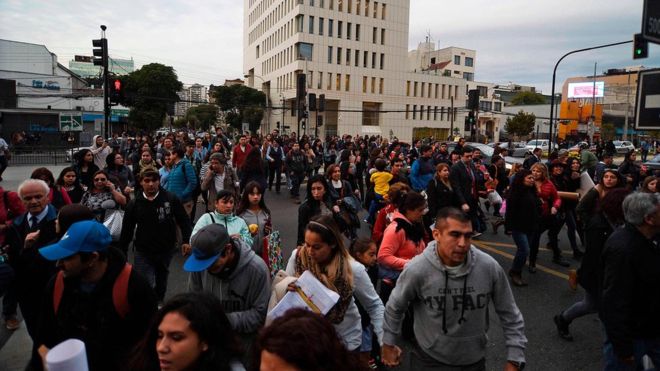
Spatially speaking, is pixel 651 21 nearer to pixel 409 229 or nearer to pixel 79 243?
pixel 409 229

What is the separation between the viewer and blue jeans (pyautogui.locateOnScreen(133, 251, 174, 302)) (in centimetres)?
488

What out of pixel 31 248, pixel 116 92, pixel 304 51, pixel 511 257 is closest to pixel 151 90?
pixel 304 51

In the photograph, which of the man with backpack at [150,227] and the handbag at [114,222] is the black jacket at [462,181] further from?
the handbag at [114,222]

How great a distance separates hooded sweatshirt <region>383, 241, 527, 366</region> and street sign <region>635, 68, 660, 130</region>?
7.08ft

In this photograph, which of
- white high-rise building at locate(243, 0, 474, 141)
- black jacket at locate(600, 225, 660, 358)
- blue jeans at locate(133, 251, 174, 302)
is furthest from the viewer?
white high-rise building at locate(243, 0, 474, 141)

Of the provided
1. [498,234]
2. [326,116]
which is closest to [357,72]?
[326,116]

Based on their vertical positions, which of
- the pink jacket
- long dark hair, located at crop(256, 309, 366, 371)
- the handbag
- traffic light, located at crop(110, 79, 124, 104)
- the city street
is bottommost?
the city street

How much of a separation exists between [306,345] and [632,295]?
8.25 ft

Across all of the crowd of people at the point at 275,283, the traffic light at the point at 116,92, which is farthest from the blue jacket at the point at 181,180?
the traffic light at the point at 116,92

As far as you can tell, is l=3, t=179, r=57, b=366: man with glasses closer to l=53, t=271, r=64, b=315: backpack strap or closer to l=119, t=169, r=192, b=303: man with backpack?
l=119, t=169, r=192, b=303: man with backpack

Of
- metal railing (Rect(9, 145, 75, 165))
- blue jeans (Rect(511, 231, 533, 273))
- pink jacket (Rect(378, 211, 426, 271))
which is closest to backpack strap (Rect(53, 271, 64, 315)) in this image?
pink jacket (Rect(378, 211, 426, 271))

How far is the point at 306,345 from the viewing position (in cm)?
146

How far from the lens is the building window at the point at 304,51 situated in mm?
Answer: 59219

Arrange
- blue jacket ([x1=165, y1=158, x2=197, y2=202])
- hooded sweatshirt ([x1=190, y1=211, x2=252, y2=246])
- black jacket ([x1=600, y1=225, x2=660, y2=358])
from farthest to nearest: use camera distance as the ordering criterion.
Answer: blue jacket ([x1=165, y1=158, x2=197, y2=202])
hooded sweatshirt ([x1=190, y1=211, x2=252, y2=246])
black jacket ([x1=600, y1=225, x2=660, y2=358])
